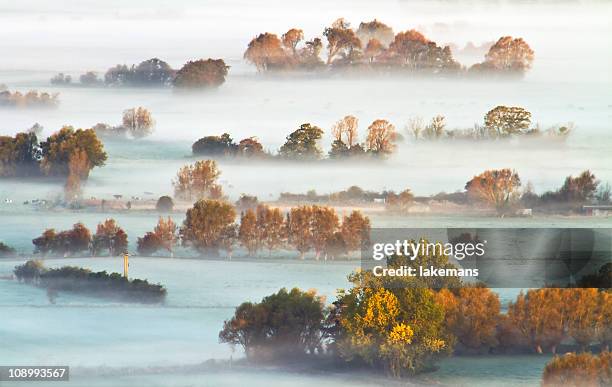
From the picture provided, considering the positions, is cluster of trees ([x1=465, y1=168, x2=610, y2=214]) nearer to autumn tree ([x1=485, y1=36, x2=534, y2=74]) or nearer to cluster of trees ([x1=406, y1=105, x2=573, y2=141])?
cluster of trees ([x1=406, y1=105, x2=573, y2=141])

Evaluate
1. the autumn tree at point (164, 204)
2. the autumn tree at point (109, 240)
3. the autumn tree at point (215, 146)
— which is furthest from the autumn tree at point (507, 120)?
the autumn tree at point (109, 240)

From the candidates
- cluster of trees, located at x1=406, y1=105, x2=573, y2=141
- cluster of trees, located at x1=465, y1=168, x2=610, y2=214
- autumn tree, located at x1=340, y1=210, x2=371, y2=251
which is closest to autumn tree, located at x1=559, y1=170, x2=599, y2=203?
cluster of trees, located at x1=465, y1=168, x2=610, y2=214

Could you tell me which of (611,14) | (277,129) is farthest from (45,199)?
(611,14)

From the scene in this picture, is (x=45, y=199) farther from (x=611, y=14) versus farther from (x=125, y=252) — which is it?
(x=611, y=14)

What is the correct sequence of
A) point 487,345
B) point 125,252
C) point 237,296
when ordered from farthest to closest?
point 125,252
point 237,296
point 487,345

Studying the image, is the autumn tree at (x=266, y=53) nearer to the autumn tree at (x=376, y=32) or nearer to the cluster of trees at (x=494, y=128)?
the autumn tree at (x=376, y=32)

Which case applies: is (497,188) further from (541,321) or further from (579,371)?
(579,371)
